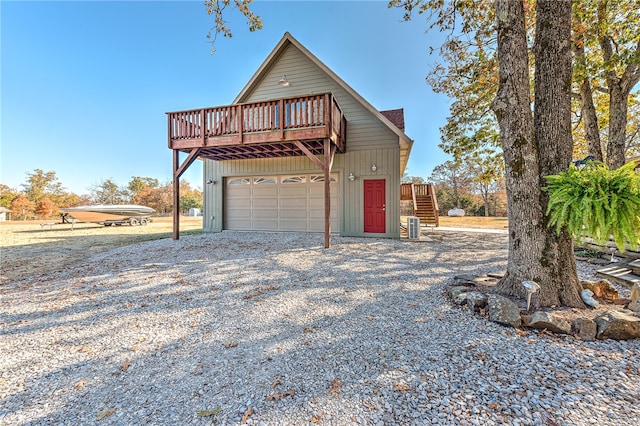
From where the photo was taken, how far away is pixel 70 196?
25500mm

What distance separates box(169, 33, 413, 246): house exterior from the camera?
731cm

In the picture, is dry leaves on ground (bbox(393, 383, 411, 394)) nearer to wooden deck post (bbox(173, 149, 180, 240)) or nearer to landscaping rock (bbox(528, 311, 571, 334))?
landscaping rock (bbox(528, 311, 571, 334))

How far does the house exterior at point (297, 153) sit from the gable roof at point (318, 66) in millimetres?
33

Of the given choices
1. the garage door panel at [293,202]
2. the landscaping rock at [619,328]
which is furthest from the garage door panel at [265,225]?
the landscaping rock at [619,328]

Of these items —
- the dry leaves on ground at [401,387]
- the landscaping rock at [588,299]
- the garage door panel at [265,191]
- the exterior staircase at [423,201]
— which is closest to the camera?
the dry leaves on ground at [401,387]

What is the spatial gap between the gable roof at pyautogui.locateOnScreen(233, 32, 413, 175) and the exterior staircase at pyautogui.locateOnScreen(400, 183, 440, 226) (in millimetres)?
3692

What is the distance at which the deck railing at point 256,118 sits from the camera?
6965 mm

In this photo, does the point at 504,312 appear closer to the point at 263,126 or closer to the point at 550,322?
the point at 550,322

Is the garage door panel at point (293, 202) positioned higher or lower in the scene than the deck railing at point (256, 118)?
lower

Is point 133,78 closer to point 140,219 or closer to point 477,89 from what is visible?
point 140,219

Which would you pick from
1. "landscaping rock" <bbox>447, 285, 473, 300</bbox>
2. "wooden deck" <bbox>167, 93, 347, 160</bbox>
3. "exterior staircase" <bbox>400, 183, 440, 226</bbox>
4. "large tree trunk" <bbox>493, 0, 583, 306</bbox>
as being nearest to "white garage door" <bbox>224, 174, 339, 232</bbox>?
"wooden deck" <bbox>167, 93, 347, 160</bbox>

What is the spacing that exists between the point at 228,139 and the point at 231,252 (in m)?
3.59

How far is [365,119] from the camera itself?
8.72m

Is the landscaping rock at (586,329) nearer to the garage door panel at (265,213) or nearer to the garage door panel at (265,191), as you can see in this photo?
the garage door panel at (265,213)
